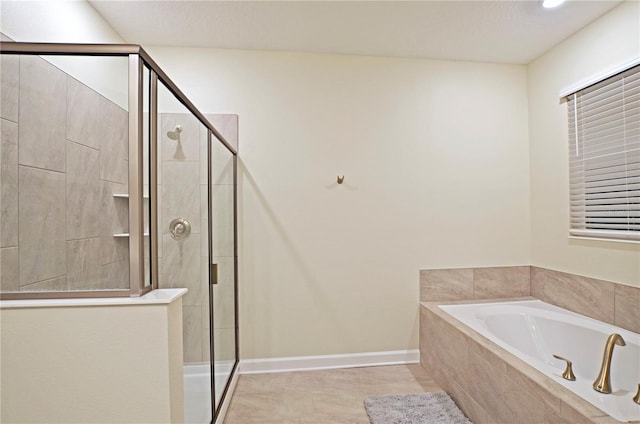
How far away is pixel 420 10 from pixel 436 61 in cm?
80

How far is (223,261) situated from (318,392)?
1139 millimetres

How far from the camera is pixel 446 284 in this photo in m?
2.91

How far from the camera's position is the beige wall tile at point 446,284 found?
9.46 feet

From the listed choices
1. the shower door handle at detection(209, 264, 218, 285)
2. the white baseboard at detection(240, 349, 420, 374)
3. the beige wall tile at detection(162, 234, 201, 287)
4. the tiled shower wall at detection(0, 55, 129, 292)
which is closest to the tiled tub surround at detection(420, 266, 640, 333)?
the white baseboard at detection(240, 349, 420, 374)

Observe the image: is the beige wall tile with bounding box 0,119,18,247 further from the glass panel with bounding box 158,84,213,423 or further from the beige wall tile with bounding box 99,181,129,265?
the glass panel with bounding box 158,84,213,423

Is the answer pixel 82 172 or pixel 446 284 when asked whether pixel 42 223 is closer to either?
pixel 82 172

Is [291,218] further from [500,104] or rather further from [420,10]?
[500,104]

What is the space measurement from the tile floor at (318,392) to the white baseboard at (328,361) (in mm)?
51

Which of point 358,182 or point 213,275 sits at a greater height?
point 358,182

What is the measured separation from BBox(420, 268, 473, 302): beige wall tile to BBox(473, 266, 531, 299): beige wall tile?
74 mm

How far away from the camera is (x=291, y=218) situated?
108 inches

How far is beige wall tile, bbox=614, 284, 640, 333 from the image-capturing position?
6.76 ft

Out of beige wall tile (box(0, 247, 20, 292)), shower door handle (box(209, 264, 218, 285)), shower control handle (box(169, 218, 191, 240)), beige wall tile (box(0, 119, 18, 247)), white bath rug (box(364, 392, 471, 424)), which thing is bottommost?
white bath rug (box(364, 392, 471, 424))

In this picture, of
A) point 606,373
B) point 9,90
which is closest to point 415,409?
point 606,373
